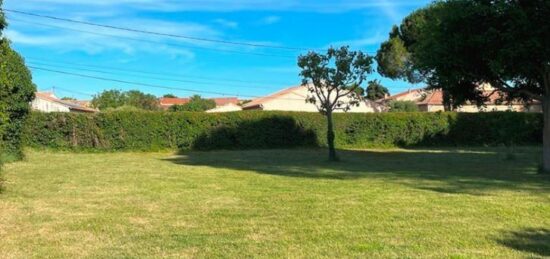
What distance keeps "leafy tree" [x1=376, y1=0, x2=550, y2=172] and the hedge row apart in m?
7.41

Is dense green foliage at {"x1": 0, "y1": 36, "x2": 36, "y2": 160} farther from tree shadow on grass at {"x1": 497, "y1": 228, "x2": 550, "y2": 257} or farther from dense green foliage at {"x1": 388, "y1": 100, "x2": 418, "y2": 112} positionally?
dense green foliage at {"x1": 388, "y1": 100, "x2": 418, "y2": 112}

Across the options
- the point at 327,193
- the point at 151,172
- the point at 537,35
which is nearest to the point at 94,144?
the point at 151,172

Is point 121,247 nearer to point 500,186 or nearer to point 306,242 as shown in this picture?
point 306,242

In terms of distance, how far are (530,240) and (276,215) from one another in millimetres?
3160

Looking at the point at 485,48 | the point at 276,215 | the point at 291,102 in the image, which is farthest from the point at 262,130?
the point at 291,102

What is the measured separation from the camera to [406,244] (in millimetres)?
5789

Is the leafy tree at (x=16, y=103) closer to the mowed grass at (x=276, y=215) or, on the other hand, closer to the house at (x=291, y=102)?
the mowed grass at (x=276, y=215)

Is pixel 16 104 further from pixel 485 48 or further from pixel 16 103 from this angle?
pixel 485 48

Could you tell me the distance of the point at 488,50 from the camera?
12.6m

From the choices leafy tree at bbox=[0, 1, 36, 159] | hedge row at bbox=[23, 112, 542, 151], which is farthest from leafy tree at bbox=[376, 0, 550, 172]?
leafy tree at bbox=[0, 1, 36, 159]

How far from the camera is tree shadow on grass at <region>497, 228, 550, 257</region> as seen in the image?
557 cm

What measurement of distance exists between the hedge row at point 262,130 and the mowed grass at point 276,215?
11.6 meters

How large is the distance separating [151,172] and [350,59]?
8.12m

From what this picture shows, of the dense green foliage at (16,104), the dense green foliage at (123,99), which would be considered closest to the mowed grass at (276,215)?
the dense green foliage at (16,104)
